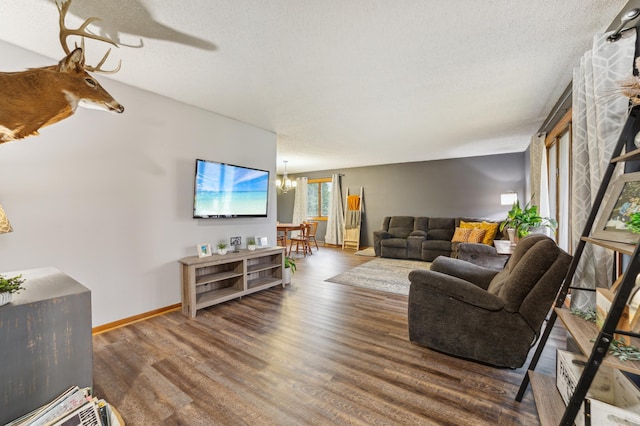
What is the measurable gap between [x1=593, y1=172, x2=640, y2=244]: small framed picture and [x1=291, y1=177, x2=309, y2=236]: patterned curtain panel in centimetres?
782

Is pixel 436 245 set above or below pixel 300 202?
below

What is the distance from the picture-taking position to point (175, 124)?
3031mm

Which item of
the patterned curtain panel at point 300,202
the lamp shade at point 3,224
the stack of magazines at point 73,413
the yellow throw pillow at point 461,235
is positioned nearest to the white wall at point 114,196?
the lamp shade at point 3,224

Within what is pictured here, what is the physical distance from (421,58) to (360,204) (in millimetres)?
5796

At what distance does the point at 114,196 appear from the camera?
102 inches

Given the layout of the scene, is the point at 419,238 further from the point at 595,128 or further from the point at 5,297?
the point at 5,297

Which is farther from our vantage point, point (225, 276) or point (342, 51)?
point (225, 276)

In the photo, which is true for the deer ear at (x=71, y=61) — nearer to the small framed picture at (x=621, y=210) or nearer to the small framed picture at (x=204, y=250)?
the small framed picture at (x=204, y=250)

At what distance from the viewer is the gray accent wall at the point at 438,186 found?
6.01 metres

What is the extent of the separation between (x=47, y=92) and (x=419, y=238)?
6223mm

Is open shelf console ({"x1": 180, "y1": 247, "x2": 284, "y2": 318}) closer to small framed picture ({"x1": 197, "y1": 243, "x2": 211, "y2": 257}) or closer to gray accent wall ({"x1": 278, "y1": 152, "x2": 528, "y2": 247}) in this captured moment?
small framed picture ({"x1": 197, "y1": 243, "x2": 211, "y2": 257})

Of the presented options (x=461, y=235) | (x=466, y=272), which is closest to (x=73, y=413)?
(x=466, y=272)

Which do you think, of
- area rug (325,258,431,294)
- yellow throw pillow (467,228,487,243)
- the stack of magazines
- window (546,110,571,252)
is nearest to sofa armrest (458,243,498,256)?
window (546,110,571,252)

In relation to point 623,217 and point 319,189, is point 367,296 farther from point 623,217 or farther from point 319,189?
point 319,189
